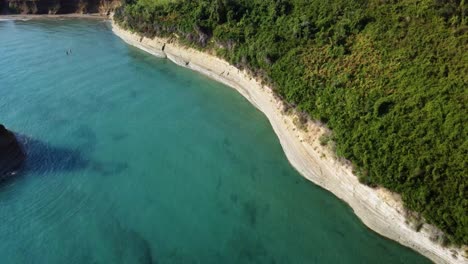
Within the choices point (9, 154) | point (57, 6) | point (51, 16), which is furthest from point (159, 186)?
point (57, 6)

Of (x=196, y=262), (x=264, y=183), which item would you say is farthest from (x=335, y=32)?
(x=196, y=262)

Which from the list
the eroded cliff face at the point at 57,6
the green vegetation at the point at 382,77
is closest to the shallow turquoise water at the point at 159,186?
the green vegetation at the point at 382,77

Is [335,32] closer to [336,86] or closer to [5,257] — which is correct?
[336,86]

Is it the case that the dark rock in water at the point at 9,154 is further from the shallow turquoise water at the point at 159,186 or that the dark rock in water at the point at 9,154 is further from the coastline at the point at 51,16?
the coastline at the point at 51,16

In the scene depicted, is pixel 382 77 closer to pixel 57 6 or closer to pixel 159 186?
pixel 159 186

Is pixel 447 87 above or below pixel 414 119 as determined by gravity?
above
